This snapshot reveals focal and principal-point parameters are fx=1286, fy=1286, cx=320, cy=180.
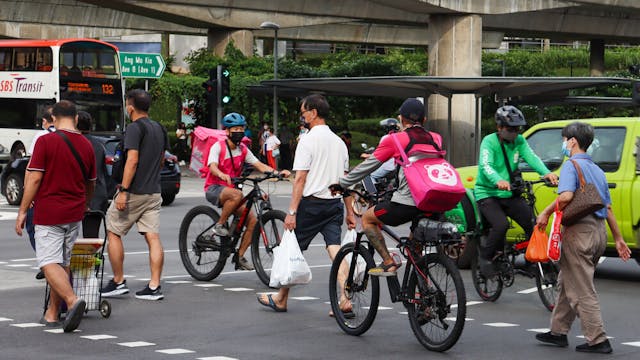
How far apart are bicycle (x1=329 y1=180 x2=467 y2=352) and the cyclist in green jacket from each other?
1877 millimetres

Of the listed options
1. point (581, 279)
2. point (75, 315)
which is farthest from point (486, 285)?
point (75, 315)

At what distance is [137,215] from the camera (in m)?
11.4

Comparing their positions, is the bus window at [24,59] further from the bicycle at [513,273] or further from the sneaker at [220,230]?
the bicycle at [513,273]

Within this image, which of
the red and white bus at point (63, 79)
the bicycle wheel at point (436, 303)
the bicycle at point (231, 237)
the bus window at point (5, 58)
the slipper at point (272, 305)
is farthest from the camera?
the bus window at point (5, 58)

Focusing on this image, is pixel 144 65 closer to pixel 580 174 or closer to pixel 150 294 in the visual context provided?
pixel 150 294

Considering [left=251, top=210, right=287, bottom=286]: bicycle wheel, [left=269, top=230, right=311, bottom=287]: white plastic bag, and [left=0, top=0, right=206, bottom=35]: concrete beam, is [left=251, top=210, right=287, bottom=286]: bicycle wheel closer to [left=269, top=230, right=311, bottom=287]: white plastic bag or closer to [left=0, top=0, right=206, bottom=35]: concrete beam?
[left=269, top=230, right=311, bottom=287]: white plastic bag

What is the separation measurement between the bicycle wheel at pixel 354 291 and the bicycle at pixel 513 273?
1882mm

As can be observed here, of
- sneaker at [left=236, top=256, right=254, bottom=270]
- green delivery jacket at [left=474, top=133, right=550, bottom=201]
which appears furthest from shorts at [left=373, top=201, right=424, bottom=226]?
sneaker at [left=236, top=256, right=254, bottom=270]

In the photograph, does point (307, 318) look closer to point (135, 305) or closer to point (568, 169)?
point (135, 305)

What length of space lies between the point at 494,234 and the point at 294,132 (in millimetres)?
36539

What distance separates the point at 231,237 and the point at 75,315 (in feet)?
10.7

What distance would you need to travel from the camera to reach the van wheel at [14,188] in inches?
969

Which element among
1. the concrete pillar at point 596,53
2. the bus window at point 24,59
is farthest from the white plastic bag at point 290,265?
the concrete pillar at point 596,53

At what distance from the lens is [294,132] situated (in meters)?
47.4
